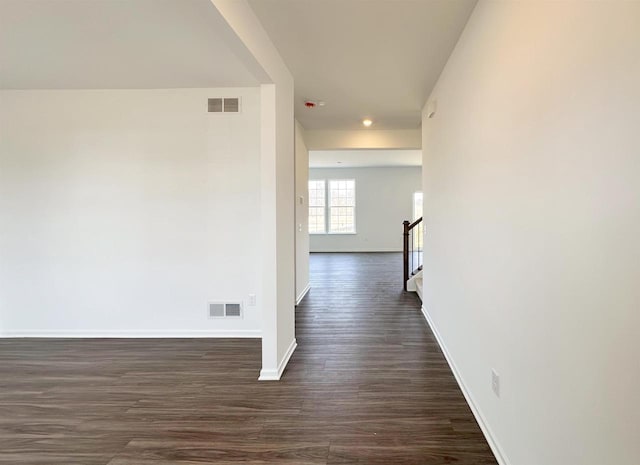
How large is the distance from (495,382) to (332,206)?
960 cm

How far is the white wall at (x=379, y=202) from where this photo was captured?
11047mm

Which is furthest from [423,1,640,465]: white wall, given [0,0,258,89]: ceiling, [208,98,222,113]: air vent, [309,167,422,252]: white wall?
[309,167,422,252]: white wall

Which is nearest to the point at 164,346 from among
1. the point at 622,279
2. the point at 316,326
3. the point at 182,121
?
the point at 316,326

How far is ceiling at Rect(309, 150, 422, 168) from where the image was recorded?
8.55 meters

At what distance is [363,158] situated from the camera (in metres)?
9.36

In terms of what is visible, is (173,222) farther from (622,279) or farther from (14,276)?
(622,279)

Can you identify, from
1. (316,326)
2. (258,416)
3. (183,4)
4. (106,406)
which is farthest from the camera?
(316,326)

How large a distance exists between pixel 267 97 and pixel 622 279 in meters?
2.45

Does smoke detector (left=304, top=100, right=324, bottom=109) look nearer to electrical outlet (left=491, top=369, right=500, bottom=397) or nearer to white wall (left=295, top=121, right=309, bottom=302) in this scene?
white wall (left=295, top=121, right=309, bottom=302)

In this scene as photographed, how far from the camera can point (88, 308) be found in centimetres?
365

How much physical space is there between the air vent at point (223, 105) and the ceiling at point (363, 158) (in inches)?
191

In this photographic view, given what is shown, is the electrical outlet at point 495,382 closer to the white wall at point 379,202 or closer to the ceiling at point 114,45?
the ceiling at point 114,45

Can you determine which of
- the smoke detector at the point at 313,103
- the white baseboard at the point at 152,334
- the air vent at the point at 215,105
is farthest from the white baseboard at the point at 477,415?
the air vent at the point at 215,105

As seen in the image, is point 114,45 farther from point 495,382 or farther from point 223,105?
point 495,382
